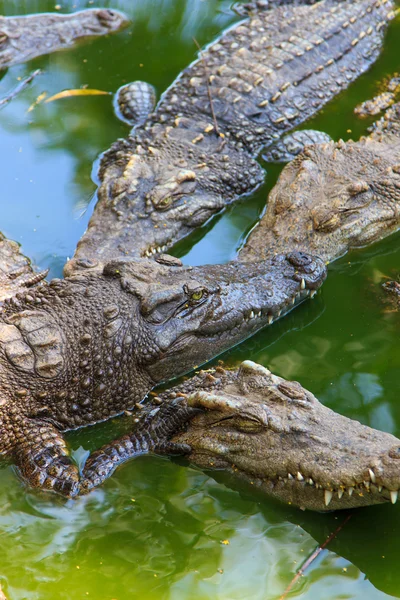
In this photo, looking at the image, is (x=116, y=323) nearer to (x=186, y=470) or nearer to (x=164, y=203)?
(x=186, y=470)

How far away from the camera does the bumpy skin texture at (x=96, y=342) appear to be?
14.6ft

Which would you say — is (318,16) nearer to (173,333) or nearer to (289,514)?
(173,333)

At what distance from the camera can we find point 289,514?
4008 millimetres

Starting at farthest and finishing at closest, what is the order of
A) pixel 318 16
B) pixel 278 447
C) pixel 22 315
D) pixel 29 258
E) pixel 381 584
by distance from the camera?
pixel 318 16
pixel 29 258
pixel 22 315
pixel 278 447
pixel 381 584

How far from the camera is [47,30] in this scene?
834cm

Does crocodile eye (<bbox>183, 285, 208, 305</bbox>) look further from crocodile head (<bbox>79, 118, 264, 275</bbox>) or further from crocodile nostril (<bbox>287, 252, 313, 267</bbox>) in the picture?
crocodile head (<bbox>79, 118, 264, 275</bbox>)

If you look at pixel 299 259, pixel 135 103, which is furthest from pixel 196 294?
pixel 135 103

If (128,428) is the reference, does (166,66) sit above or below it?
above

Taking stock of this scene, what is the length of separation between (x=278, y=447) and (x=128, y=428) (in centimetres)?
116

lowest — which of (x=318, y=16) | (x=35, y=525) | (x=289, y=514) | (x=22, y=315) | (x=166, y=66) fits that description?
(x=35, y=525)

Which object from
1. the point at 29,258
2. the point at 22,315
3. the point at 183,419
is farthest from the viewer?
the point at 29,258

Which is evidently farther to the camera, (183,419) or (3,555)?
(183,419)

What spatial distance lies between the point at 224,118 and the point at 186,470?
389 cm

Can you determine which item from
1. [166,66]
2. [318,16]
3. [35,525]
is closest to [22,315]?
[35,525]
